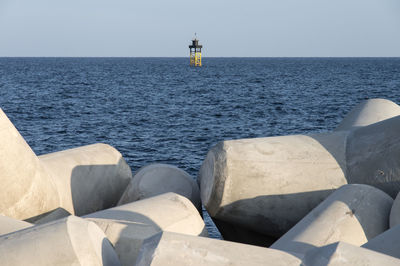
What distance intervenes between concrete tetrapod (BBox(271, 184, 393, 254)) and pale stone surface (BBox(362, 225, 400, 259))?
1.66 ft

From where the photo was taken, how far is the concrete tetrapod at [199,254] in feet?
10.9

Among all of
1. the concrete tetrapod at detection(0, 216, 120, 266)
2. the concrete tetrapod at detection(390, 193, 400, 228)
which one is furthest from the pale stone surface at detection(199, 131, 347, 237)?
the concrete tetrapod at detection(0, 216, 120, 266)

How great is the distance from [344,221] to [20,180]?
10.9 feet

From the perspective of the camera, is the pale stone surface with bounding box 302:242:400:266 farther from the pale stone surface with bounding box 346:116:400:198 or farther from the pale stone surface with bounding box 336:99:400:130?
the pale stone surface with bounding box 336:99:400:130

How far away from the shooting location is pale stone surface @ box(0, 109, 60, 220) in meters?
5.73

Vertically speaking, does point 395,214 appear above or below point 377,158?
below

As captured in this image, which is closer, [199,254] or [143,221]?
[199,254]

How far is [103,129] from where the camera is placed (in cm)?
2338

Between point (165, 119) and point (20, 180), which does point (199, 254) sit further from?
point (165, 119)

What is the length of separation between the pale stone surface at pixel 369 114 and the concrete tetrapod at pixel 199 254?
4356 millimetres

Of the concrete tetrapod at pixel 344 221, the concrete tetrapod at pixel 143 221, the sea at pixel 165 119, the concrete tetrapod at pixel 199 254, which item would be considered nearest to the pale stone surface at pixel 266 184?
the concrete tetrapod at pixel 143 221

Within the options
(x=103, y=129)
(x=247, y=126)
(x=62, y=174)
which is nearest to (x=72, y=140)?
(x=103, y=129)

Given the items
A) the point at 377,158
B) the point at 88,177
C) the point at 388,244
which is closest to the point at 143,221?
the point at 388,244

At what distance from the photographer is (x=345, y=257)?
327 centimetres
